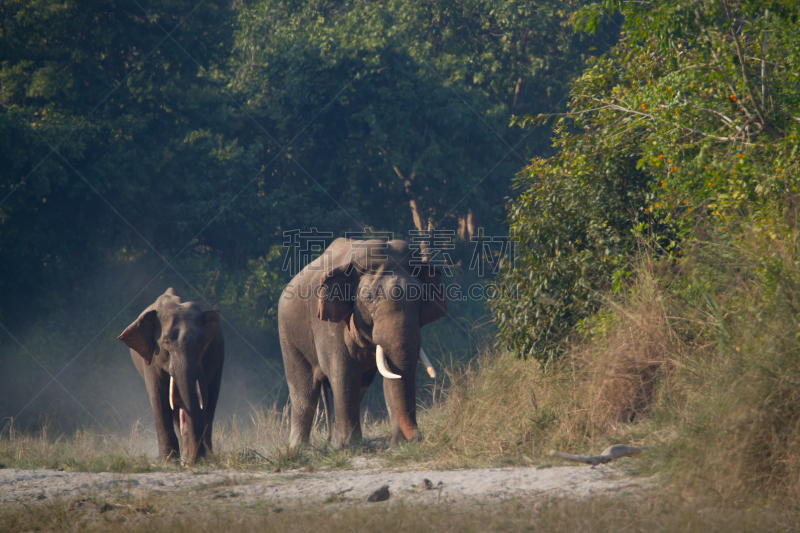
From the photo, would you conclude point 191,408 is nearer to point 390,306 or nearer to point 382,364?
point 382,364

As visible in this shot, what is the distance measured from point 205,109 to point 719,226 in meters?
14.5

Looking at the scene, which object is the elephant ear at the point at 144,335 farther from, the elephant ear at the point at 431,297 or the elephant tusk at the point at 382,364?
the elephant ear at the point at 431,297

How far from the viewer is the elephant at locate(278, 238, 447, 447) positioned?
31.7 feet

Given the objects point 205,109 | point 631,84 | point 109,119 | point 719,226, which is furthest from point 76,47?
point 719,226

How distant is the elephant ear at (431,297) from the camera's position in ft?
34.3

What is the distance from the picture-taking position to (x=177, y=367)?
9961 millimetres

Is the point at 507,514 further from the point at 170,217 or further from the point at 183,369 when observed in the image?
the point at 170,217

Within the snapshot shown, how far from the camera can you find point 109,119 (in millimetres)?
17828

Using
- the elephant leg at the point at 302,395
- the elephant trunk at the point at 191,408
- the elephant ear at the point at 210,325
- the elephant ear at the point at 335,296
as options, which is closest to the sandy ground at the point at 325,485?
the elephant trunk at the point at 191,408

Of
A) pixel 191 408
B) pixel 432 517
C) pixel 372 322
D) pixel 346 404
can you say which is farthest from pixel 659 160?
pixel 191 408

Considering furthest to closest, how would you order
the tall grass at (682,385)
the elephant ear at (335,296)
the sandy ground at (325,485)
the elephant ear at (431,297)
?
the elephant ear at (431,297) → the elephant ear at (335,296) → the sandy ground at (325,485) → the tall grass at (682,385)

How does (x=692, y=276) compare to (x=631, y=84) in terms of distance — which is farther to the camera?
(x=631, y=84)

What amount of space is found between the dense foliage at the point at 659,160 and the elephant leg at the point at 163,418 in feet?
14.5

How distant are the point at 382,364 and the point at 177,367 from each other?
99.0 inches
